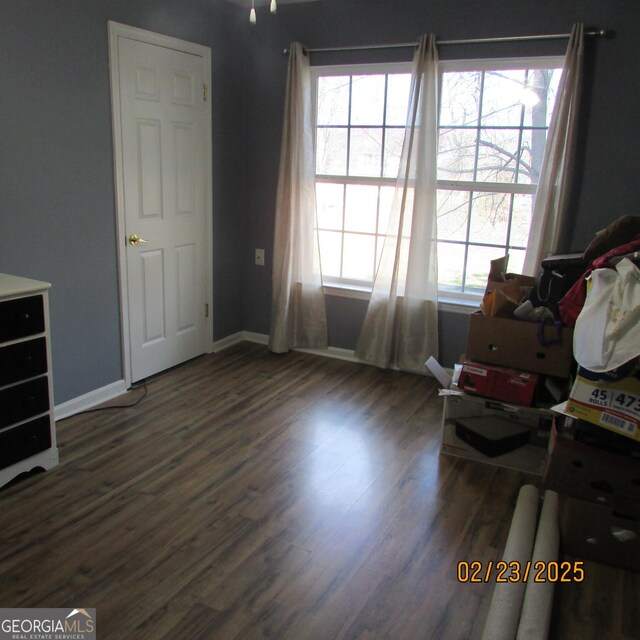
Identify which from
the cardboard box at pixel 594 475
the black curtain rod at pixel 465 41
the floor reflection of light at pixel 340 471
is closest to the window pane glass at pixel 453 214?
the black curtain rod at pixel 465 41

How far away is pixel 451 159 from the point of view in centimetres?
385

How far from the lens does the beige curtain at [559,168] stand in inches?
128

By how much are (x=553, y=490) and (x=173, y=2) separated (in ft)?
11.3

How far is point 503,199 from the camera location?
3.74 meters

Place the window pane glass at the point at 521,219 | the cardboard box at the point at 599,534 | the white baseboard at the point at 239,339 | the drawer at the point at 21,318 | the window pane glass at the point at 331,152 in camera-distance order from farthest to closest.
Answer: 1. the white baseboard at the point at 239,339
2. the window pane glass at the point at 331,152
3. the window pane glass at the point at 521,219
4. the drawer at the point at 21,318
5. the cardboard box at the point at 599,534

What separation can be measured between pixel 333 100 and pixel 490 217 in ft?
4.59

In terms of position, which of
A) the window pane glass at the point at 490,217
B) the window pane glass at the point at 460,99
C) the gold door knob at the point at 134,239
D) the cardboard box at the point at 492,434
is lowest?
the cardboard box at the point at 492,434

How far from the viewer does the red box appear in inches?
109

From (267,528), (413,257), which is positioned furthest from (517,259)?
(267,528)

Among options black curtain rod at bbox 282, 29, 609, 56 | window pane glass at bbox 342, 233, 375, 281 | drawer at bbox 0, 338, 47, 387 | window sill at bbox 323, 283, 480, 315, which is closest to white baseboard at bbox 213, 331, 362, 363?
window sill at bbox 323, 283, 480, 315

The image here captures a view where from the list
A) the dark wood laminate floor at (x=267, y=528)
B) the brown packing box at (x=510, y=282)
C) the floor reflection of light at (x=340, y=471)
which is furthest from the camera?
the brown packing box at (x=510, y=282)

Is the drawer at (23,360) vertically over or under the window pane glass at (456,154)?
under

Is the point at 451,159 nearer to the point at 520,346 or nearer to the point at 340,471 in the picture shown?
the point at 520,346

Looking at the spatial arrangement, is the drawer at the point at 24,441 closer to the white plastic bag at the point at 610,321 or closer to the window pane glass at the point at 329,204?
the white plastic bag at the point at 610,321
